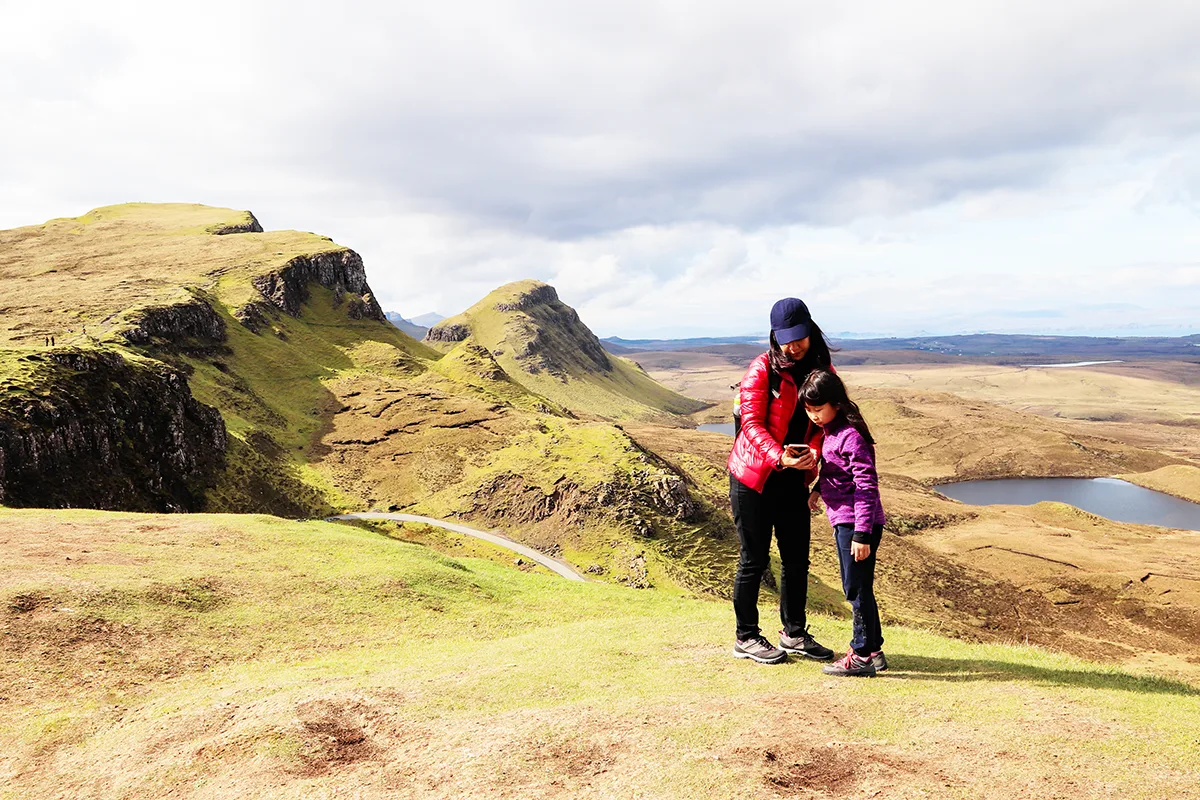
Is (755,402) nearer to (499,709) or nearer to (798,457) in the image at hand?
(798,457)

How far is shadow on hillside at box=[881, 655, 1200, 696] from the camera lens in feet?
32.1

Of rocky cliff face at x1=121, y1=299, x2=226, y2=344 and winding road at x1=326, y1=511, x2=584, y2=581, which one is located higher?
rocky cliff face at x1=121, y1=299, x2=226, y2=344

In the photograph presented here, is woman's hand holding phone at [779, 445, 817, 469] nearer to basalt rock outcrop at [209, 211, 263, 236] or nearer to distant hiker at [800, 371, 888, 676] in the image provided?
distant hiker at [800, 371, 888, 676]

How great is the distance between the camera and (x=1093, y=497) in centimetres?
13238

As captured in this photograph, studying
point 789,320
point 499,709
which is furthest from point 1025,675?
point 499,709

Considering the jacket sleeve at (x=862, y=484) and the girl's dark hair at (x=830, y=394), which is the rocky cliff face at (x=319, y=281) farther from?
the jacket sleeve at (x=862, y=484)

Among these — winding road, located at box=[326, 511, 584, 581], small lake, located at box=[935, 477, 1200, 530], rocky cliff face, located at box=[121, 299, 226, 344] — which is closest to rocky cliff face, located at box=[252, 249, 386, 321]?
rocky cliff face, located at box=[121, 299, 226, 344]

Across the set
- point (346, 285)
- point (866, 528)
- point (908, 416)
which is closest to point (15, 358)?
point (866, 528)

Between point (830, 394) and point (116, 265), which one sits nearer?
point (830, 394)

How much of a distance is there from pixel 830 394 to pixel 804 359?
33.5 inches

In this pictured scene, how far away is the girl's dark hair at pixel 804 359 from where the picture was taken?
9977 mm

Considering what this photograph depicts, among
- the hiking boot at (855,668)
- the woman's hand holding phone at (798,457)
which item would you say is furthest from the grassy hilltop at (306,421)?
the woman's hand holding phone at (798,457)

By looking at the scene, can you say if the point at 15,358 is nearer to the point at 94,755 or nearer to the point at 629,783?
the point at 94,755

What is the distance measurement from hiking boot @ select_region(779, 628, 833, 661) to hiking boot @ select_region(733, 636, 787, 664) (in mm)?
254
